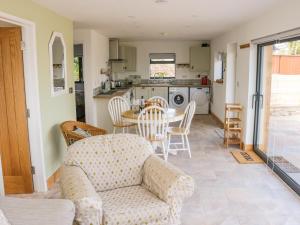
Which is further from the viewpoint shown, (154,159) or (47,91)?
(47,91)

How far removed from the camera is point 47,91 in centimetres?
365

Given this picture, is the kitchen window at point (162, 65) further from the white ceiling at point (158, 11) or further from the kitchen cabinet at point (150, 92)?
the white ceiling at point (158, 11)

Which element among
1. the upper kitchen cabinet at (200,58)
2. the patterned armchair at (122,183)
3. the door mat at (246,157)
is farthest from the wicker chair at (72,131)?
the upper kitchen cabinet at (200,58)

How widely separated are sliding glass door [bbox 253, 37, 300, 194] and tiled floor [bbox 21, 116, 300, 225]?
28 cm

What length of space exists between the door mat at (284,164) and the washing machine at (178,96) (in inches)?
181

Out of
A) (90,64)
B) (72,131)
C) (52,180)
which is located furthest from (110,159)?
(90,64)

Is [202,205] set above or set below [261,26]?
below

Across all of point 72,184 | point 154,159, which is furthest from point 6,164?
point 154,159

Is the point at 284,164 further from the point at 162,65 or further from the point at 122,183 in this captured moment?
the point at 162,65

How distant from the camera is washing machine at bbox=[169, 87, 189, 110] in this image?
8758mm

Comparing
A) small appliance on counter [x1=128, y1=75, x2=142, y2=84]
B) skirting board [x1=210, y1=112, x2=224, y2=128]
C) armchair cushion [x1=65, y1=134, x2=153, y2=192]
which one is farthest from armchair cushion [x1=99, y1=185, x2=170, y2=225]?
small appliance on counter [x1=128, y1=75, x2=142, y2=84]

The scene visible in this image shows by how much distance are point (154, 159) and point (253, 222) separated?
1146mm

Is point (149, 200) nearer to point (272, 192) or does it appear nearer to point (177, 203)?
point (177, 203)

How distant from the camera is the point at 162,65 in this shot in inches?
366
